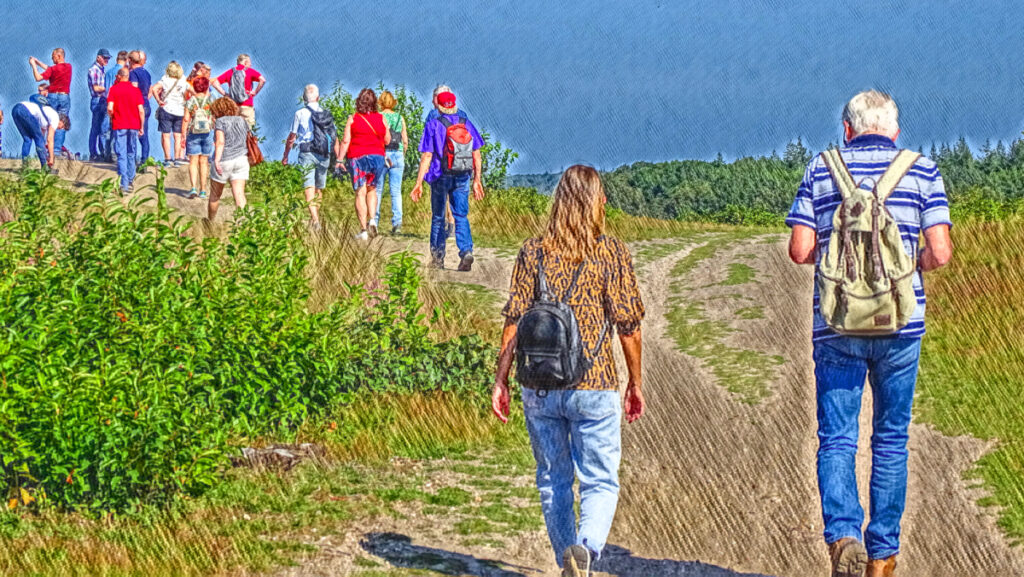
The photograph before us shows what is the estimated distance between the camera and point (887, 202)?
561 centimetres

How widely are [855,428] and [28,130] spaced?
60.3ft

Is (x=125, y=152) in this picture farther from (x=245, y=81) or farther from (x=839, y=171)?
(x=839, y=171)

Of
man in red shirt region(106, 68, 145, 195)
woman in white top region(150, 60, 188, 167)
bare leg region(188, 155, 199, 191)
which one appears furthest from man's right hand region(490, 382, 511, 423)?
woman in white top region(150, 60, 188, 167)

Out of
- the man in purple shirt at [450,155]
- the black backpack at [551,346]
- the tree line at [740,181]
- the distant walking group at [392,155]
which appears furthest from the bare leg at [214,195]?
the tree line at [740,181]

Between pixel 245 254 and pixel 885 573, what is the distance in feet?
17.6

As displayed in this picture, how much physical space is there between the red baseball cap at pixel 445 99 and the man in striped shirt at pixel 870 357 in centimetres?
867

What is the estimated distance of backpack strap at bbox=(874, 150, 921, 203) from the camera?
18.4ft

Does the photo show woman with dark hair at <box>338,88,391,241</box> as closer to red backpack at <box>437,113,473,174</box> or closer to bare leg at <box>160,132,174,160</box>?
red backpack at <box>437,113,473,174</box>

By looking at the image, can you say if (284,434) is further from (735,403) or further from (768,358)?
(768,358)

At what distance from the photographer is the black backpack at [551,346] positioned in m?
5.48

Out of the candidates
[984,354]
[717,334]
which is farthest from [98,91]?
[984,354]

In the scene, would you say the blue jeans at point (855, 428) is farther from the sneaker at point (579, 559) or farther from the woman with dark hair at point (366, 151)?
the woman with dark hair at point (366, 151)

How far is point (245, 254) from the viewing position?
962 cm

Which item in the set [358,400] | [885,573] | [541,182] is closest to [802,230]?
[885,573]
